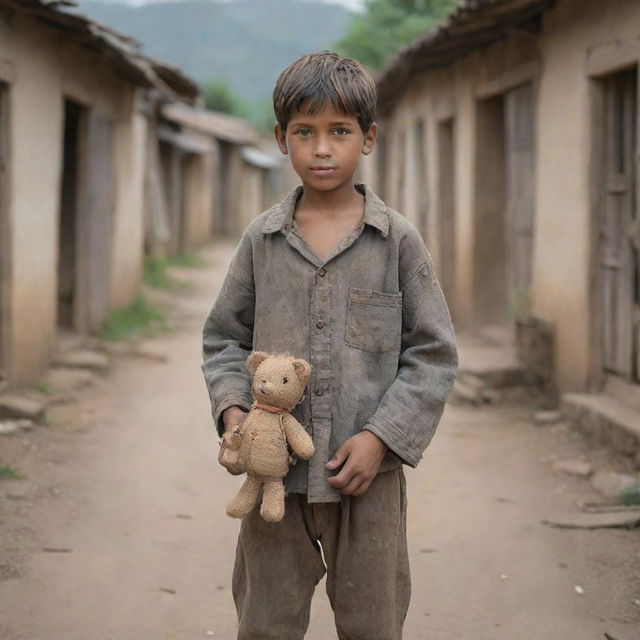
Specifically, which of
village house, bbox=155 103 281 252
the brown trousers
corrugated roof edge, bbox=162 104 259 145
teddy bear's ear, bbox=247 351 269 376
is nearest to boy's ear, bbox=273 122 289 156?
teddy bear's ear, bbox=247 351 269 376

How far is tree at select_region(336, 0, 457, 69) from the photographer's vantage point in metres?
19.0

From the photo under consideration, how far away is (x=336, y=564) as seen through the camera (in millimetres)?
2277

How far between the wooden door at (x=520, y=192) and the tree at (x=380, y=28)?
36.1 ft

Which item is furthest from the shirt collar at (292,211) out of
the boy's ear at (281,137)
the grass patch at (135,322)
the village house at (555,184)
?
the grass patch at (135,322)

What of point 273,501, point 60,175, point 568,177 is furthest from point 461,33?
point 273,501

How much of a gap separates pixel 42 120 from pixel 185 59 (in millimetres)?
88735

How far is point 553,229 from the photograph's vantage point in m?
7.00

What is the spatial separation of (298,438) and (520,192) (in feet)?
21.3

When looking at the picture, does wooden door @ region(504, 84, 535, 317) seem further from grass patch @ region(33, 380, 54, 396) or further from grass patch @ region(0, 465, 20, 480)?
grass patch @ region(0, 465, 20, 480)

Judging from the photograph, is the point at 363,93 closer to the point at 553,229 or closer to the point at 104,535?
→ the point at 104,535

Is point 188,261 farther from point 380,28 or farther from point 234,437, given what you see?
point 234,437

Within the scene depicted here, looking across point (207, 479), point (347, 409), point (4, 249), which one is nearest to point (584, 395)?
point (207, 479)

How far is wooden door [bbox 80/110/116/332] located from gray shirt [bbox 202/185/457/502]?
7035 mm

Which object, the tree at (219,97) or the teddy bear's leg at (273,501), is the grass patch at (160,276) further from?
the tree at (219,97)
